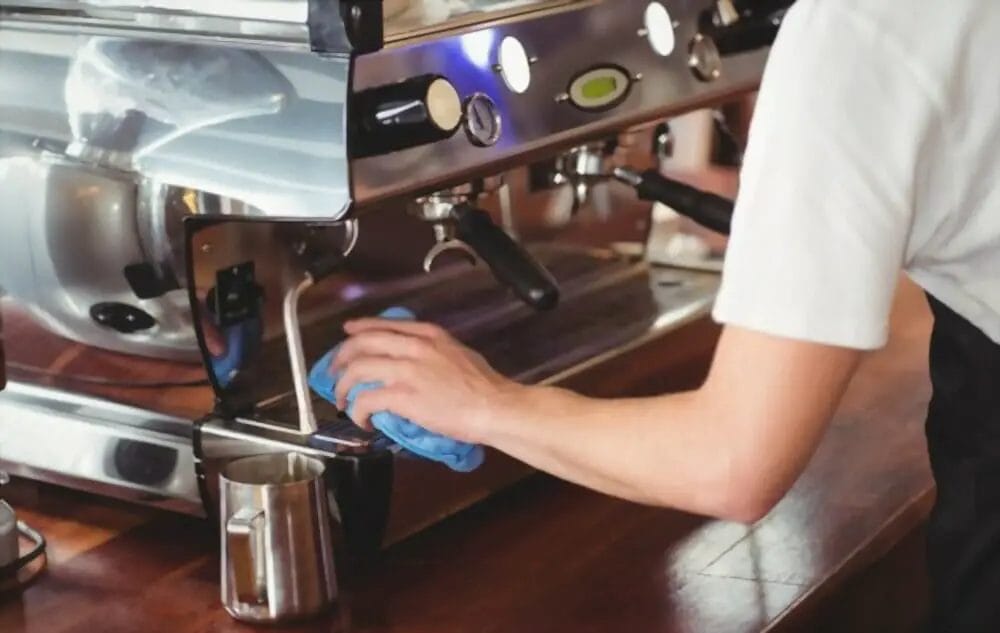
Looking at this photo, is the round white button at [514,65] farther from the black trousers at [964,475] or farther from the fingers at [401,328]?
the black trousers at [964,475]

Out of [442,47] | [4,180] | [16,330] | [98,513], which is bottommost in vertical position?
[98,513]

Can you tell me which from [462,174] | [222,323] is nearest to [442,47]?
[462,174]

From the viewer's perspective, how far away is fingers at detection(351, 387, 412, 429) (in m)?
0.90

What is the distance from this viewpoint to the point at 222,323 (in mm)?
987

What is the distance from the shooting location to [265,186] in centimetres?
87

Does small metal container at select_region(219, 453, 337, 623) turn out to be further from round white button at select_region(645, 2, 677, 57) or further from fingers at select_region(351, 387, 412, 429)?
round white button at select_region(645, 2, 677, 57)

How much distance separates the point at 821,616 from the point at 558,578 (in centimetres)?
17

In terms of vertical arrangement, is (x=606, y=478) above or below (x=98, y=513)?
above

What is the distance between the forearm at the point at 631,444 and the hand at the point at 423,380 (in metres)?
0.02

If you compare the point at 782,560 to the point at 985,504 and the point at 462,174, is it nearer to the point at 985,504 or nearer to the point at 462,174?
the point at 985,504

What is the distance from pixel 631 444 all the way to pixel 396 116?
22 cm

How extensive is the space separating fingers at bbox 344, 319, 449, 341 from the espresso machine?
5 centimetres

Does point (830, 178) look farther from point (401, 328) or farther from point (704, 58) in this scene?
point (704, 58)

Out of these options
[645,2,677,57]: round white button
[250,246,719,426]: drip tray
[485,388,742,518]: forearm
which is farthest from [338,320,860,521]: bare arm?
[645,2,677,57]: round white button
